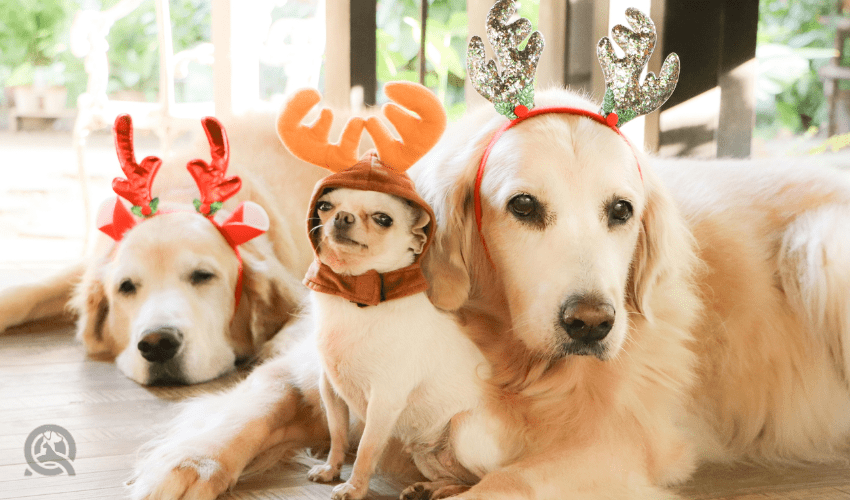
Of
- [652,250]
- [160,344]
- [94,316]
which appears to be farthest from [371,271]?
[94,316]

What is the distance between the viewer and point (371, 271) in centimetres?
128

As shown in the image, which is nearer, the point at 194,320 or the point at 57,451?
the point at 57,451

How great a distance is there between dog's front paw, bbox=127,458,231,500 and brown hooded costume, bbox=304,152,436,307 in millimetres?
404

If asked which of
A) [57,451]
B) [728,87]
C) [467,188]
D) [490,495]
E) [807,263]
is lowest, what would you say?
[57,451]

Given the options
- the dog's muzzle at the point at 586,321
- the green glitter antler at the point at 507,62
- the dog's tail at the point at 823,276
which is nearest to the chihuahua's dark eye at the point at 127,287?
the green glitter antler at the point at 507,62

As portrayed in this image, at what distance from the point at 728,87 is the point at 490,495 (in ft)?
6.09

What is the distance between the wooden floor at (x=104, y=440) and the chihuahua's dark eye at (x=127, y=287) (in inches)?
10.4

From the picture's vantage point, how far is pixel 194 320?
2154 mm

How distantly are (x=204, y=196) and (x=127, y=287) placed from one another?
0.36 metres

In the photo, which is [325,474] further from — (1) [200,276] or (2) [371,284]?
(1) [200,276]

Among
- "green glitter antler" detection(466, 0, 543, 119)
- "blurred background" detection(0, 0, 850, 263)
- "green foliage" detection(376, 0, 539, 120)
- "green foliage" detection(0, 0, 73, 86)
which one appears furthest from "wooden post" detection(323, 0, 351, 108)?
"green foliage" detection(0, 0, 73, 86)

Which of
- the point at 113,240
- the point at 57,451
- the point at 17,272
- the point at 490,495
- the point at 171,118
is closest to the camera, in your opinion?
the point at 490,495

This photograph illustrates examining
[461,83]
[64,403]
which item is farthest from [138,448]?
[461,83]

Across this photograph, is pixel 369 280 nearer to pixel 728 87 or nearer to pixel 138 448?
pixel 138 448
